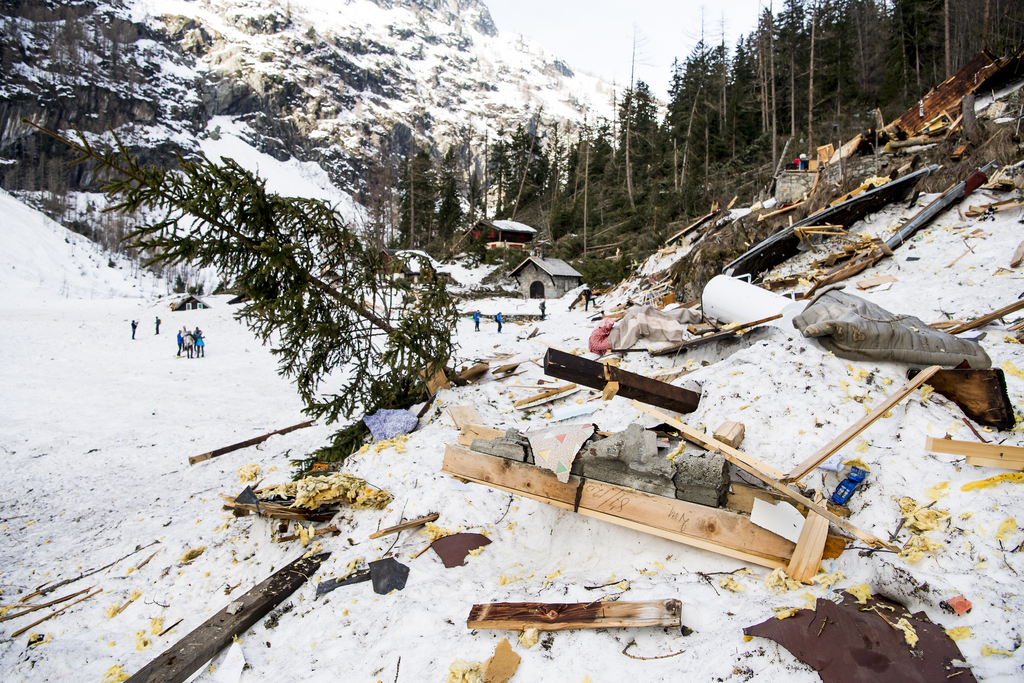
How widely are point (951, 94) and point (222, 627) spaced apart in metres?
27.5

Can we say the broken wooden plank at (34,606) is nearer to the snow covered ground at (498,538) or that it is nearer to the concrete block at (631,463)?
the snow covered ground at (498,538)

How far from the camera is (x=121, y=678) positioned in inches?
151

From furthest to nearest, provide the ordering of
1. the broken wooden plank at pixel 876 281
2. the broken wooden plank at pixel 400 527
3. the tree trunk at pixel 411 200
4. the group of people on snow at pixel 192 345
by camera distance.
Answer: the tree trunk at pixel 411 200 < the group of people on snow at pixel 192 345 < the broken wooden plank at pixel 876 281 < the broken wooden plank at pixel 400 527

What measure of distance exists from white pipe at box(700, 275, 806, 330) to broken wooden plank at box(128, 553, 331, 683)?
806 cm

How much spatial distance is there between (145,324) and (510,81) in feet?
616

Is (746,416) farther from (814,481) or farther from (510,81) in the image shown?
(510,81)

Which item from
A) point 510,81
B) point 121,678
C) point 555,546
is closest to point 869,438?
point 555,546

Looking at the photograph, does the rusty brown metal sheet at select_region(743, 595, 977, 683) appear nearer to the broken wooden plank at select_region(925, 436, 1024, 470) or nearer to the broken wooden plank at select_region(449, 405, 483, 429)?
the broken wooden plank at select_region(925, 436, 1024, 470)

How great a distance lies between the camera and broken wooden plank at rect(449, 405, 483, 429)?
25.5 feet

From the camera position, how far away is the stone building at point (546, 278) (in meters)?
31.3

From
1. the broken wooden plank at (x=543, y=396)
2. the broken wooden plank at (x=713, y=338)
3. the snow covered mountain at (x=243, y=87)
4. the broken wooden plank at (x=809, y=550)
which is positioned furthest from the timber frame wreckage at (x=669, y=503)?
the snow covered mountain at (x=243, y=87)

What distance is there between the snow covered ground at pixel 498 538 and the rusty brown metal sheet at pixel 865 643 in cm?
10

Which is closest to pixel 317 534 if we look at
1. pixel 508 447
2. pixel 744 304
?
pixel 508 447

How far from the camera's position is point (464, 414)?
26.1ft
